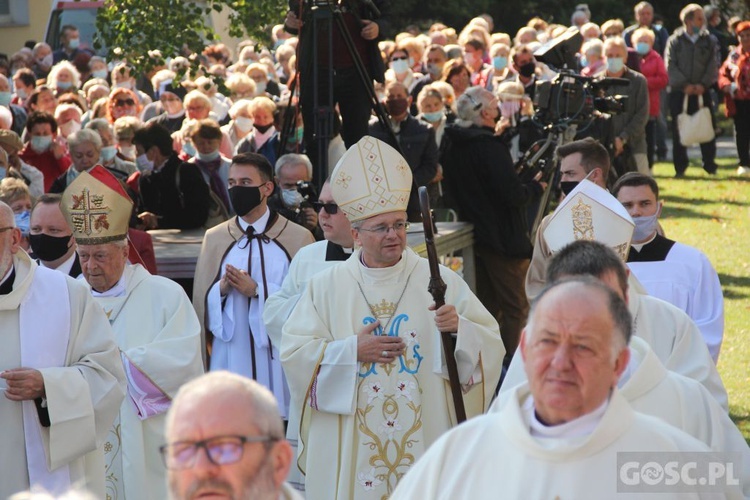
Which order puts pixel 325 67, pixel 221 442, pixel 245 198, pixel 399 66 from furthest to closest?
pixel 399 66
pixel 325 67
pixel 245 198
pixel 221 442

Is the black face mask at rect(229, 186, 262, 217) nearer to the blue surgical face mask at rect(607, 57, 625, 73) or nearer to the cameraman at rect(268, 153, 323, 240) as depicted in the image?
the cameraman at rect(268, 153, 323, 240)

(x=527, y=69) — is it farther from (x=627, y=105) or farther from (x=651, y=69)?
(x=651, y=69)

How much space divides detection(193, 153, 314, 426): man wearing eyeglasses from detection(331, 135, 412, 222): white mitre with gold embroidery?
37.5 inches

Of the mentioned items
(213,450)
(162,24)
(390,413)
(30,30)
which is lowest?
(390,413)

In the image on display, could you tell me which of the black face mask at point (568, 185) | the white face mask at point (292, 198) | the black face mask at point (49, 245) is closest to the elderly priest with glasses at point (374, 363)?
the black face mask at point (49, 245)

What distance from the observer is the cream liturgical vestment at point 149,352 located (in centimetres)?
645

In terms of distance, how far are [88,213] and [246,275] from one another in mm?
1181

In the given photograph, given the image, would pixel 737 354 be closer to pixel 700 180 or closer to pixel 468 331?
pixel 468 331

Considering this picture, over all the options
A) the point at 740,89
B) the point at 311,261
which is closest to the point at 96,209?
the point at 311,261

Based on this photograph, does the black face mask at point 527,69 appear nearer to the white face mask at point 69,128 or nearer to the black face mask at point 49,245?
the white face mask at point 69,128

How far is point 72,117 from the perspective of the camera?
→ 13.0m

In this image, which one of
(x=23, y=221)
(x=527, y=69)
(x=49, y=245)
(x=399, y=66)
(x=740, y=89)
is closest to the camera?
(x=49, y=245)

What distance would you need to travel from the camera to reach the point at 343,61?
9344mm

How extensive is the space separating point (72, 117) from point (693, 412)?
30.6 feet
